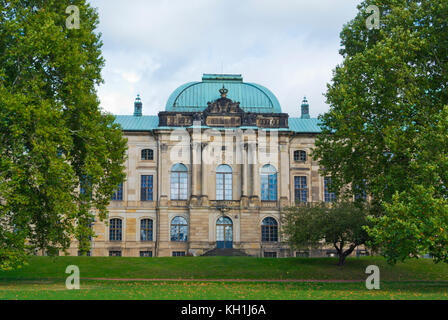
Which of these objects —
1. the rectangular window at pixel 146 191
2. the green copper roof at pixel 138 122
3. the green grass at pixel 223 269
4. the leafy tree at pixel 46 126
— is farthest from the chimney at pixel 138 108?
the leafy tree at pixel 46 126

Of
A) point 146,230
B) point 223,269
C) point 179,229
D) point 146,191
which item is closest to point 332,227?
point 223,269

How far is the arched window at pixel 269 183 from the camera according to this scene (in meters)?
61.3

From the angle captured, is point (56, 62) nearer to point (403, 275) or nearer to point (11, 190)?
point (11, 190)

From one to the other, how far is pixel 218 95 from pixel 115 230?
62.2ft

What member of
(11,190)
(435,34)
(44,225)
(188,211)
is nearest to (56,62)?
(11,190)

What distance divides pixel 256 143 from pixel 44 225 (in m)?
33.7

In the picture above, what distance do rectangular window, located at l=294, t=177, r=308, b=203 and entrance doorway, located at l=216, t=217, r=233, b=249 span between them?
8453 mm

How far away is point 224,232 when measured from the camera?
59.4 meters

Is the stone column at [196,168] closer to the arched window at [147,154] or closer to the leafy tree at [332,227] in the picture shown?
the arched window at [147,154]

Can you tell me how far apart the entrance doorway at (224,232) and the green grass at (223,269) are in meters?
14.1

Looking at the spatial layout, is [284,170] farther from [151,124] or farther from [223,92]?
[151,124]

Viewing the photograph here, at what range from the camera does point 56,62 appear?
91.7 feet

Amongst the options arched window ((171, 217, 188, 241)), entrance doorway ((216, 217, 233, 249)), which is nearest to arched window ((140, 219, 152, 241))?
arched window ((171, 217, 188, 241))

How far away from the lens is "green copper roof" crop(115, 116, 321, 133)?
62719mm
